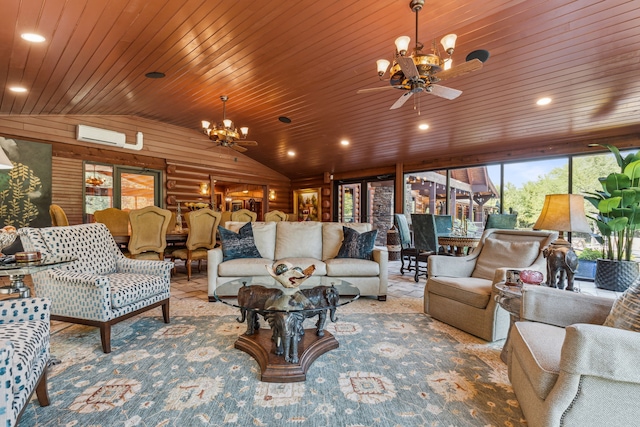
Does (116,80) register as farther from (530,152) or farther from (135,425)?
(530,152)

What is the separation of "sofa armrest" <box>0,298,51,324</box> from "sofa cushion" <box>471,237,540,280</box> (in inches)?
139

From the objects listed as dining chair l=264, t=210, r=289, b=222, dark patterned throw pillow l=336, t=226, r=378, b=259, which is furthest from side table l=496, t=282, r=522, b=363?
dining chair l=264, t=210, r=289, b=222

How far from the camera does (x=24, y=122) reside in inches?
212

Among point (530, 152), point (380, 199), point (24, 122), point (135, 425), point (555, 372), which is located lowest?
point (135, 425)

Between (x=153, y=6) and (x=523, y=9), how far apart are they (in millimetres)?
3466

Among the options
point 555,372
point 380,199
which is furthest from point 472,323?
point 380,199

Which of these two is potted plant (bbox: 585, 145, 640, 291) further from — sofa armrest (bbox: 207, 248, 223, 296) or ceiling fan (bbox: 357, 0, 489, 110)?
sofa armrest (bbox: 207, 248, 223, 296)

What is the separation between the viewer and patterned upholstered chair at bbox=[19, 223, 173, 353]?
2234mm

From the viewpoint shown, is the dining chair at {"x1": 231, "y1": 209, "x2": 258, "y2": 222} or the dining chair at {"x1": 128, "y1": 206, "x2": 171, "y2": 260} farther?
the dining chair at {"x1": 231, "y1": 209, "x2": 258, "y2": 222}

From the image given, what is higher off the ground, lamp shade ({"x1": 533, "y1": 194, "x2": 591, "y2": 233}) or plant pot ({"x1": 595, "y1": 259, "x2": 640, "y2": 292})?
lamp shade ({"x1": 533, "y1": 194, "x2": 591, "y2": 233})

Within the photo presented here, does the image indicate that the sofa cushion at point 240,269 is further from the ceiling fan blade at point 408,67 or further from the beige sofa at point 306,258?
the ceiling fan blade at point 408,67

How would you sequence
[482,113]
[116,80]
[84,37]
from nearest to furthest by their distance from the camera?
[84,37] < [116,80] < [482,113]

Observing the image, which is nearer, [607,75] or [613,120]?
[607,75]

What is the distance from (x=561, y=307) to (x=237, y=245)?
10.6 ft
